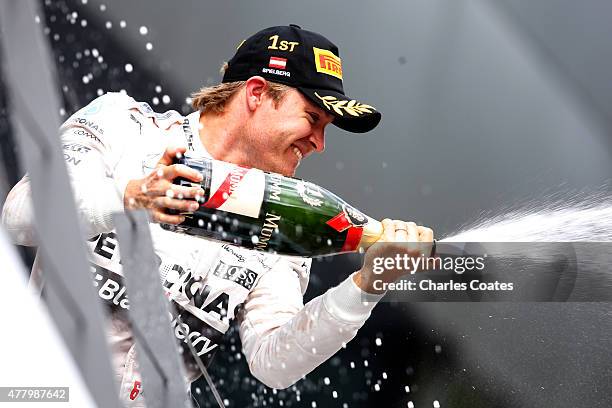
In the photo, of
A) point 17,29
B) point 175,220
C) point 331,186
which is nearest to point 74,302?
point 17,29

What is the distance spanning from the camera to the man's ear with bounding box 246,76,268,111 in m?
1.47

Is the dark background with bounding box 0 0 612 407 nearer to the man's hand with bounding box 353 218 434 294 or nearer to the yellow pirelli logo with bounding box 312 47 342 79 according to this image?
the yellow pirelli logo with bounding box 312 47 342 79

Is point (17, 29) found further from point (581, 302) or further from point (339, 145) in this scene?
point (581, 302)

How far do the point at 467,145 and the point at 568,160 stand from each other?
0.72 ft

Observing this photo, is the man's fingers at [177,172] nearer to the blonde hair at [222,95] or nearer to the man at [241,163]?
the man at [241,163]

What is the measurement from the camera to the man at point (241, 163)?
1.12m

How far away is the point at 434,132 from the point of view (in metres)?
1.81

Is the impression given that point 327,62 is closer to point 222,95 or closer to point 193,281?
point 222,95

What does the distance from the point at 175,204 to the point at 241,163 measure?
1.25 ft

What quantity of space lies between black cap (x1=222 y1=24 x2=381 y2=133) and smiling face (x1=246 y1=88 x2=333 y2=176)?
1.0 inches

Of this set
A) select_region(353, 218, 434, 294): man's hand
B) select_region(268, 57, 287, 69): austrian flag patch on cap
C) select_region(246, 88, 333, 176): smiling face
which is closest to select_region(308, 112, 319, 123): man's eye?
select_region(246, 88, 333, 176): smiling face

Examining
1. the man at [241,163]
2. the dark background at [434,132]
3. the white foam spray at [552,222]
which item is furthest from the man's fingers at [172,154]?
the dark background at [434,132]

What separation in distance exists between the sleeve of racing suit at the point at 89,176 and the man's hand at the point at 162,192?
0.07 feet

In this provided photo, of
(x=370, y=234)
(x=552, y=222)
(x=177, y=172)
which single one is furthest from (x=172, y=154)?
(x=552, y=222)
